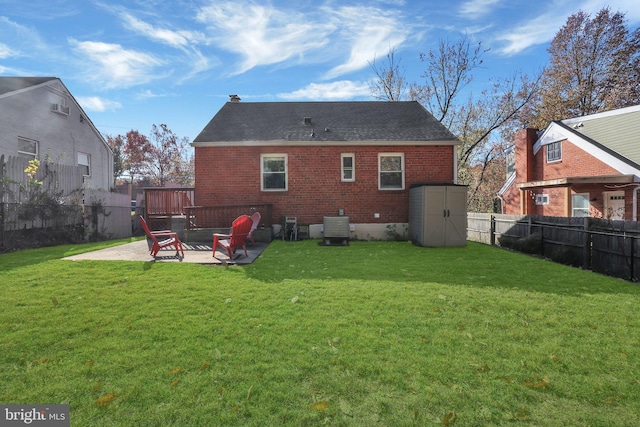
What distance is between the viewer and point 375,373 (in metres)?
2.74

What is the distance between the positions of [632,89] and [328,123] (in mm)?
25004

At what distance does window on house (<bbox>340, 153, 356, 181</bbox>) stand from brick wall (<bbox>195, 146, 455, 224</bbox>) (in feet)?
0.57

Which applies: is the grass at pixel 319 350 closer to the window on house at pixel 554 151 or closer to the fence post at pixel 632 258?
the fence post at pixel 632 258

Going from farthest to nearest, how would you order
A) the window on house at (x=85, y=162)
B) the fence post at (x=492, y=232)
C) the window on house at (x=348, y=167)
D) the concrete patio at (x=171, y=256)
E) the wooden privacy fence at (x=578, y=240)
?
1. the window on house at (x=85, y=162)
2. the window on house at (x=348, y=167)
3. the fence post at (x=492, y=232)
4. the concrete patio at (x=171, y=256)
5. the wooden privacy fence at (x=578, y=240)

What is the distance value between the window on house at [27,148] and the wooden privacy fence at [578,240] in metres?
21.9

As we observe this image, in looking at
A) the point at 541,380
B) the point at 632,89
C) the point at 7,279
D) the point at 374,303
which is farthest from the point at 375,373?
the point at 632,89

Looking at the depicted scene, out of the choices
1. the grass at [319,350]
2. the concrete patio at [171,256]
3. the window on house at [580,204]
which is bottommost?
the grass at [319,350]

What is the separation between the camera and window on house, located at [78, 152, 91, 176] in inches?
703

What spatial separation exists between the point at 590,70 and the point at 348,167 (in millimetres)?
26468

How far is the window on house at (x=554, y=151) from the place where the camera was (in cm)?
1794

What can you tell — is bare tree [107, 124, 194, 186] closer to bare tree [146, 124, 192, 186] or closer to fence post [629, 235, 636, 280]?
bare tree [146, 124, 192, 186]

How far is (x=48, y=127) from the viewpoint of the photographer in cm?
1559

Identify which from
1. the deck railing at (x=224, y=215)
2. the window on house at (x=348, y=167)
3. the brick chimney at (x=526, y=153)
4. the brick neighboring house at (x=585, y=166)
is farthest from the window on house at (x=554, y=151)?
the deck railing at (x=224, y=215)

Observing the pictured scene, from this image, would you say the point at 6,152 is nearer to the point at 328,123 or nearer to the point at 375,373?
the point at 328,123
